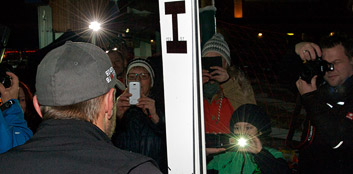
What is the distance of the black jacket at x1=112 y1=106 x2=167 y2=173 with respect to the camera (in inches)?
77.7

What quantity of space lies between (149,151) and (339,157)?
1.13 meters

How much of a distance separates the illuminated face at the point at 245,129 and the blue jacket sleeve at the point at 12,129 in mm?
1143

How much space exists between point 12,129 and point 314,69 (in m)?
1.67

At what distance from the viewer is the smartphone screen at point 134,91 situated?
1.98m

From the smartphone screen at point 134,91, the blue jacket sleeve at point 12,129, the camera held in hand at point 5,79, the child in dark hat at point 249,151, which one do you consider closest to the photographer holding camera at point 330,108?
the child in dark hat at point 249,151

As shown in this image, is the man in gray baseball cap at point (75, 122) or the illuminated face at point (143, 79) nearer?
the man in gray baseball cap at point (75, 122)

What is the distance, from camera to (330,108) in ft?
5.17

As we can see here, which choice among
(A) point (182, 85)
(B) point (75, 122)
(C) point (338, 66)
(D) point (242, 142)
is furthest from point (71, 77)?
(C) point (338, 66)

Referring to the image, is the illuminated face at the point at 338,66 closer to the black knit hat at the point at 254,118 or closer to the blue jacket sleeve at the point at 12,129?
the black knit hat at the point at 254,118

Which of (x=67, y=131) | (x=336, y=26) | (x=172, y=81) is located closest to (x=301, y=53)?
(x=172, y=81)

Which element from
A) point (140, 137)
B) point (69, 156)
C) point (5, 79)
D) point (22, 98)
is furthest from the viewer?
point (22, 98)

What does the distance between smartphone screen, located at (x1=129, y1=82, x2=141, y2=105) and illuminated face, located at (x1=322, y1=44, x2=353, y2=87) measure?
1.19 metres

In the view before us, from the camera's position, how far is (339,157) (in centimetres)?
162

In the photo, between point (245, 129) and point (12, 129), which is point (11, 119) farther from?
point (245, 129)
